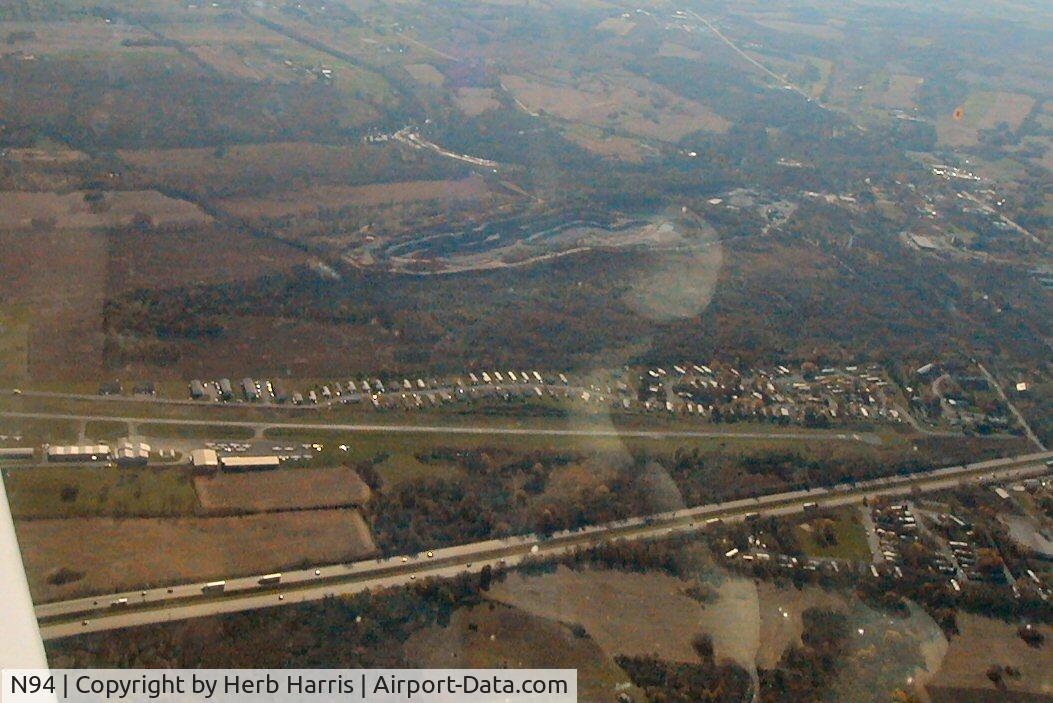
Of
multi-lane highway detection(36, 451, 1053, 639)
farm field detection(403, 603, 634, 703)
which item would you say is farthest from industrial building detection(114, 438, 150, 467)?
farm field detection(403, 603, 634, 703)

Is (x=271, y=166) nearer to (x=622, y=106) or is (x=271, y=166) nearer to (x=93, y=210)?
(x=93, y=210)

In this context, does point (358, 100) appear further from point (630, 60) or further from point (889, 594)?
point (889, 594)

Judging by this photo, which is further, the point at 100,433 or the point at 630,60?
the point at 630,60

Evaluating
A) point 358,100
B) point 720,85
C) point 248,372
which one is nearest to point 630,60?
point 720,85

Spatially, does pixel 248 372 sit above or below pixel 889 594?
below

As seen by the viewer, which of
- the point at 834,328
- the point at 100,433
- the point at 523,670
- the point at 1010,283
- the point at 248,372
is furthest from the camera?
the point at 1010,283

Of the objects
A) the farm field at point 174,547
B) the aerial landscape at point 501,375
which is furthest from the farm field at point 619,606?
the farm field at point 174,547

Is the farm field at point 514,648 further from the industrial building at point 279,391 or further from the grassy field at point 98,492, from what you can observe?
the industrial building at point 279,391
